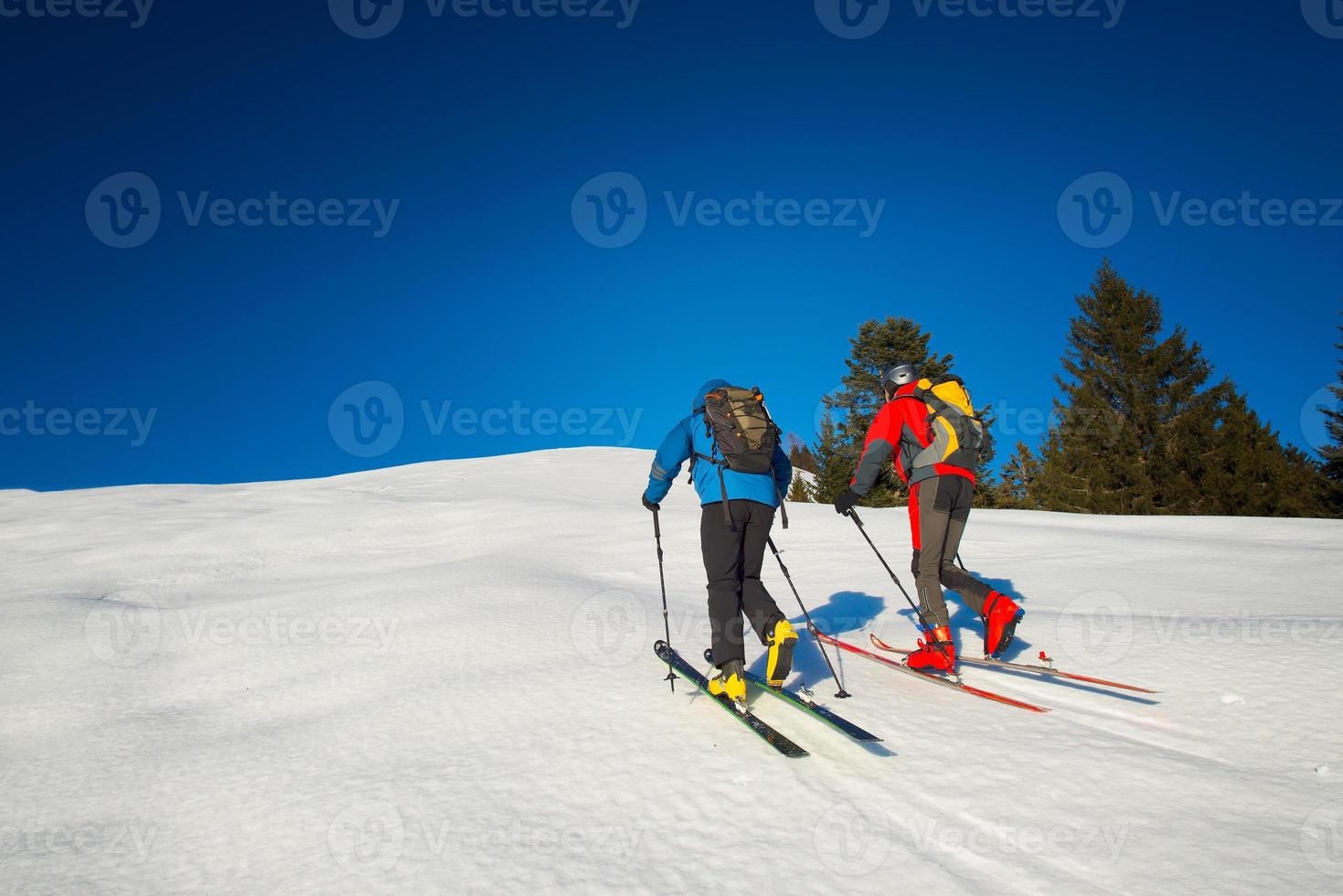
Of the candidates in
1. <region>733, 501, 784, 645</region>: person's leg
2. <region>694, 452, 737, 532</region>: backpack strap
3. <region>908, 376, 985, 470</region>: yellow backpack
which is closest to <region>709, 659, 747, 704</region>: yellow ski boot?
<region>733, 501, 784, 645</region>: person's leg

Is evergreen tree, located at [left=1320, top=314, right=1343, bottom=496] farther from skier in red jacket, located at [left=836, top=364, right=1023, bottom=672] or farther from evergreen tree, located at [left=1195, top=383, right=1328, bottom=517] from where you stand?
skier in red jacket, located at [left=836, top=364, right=1023, bottom=672]

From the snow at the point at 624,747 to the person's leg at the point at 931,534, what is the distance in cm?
86

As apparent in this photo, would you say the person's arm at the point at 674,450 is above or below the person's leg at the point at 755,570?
above

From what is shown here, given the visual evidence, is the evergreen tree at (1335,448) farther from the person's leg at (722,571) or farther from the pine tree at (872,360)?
the person's leg at (722,571)

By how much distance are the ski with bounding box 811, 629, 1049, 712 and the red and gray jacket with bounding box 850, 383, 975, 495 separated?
50.9 inches

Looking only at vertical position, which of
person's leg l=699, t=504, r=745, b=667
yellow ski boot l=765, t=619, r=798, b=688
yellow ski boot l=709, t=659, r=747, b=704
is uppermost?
person's leg l=699, t=504, r=745, b=667

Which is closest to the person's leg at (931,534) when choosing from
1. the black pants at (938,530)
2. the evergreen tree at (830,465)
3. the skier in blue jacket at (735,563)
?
the black pants at (938,530)

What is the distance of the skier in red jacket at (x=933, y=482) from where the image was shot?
200 inches

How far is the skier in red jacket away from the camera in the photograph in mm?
5086

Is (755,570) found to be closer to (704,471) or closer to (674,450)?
(704,471)

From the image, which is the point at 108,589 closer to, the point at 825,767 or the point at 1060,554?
the point at 825,767

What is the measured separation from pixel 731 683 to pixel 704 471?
1401mm

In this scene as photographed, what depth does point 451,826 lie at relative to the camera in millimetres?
2910

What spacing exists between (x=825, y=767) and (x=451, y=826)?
5.83ft
